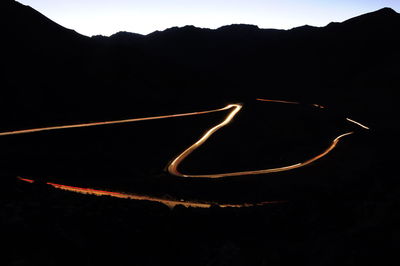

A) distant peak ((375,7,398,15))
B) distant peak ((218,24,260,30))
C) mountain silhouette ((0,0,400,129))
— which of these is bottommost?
mountain silhouette ((0,0,400,129))

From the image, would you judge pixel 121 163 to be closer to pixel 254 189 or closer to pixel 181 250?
pixel 254 189

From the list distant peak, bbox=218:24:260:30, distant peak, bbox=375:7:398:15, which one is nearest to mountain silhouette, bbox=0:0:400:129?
distant peak, bbox=375:7:398:15

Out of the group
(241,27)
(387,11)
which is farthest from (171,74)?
(241,27)

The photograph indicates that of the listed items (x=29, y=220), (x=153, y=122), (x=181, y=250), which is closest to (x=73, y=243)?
(x=29, y=220)

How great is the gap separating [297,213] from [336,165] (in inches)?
531

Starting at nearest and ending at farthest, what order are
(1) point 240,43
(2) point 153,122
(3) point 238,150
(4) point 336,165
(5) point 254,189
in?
1. (5) point 254,189
2. (4) point 336,165
3. (3) point 238,150
4. (2) point 153,122
5. (1) point 240,43

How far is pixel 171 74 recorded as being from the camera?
62.8 meters

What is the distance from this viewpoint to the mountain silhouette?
41.6m

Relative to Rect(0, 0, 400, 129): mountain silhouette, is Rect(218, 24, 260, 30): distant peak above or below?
above

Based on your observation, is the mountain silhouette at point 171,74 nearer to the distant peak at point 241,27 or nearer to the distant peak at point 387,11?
the distant peak at point 387,11

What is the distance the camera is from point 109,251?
845cm

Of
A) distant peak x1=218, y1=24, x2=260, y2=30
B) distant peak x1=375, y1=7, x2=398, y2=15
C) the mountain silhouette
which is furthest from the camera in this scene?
distant peak x1=218, y1=24, x2=260, y2=30

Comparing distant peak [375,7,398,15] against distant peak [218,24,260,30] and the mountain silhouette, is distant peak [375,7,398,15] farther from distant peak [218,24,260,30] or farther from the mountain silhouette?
distant peak [218,24,260,30]

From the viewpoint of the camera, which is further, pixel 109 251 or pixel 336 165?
pixel 336 165
